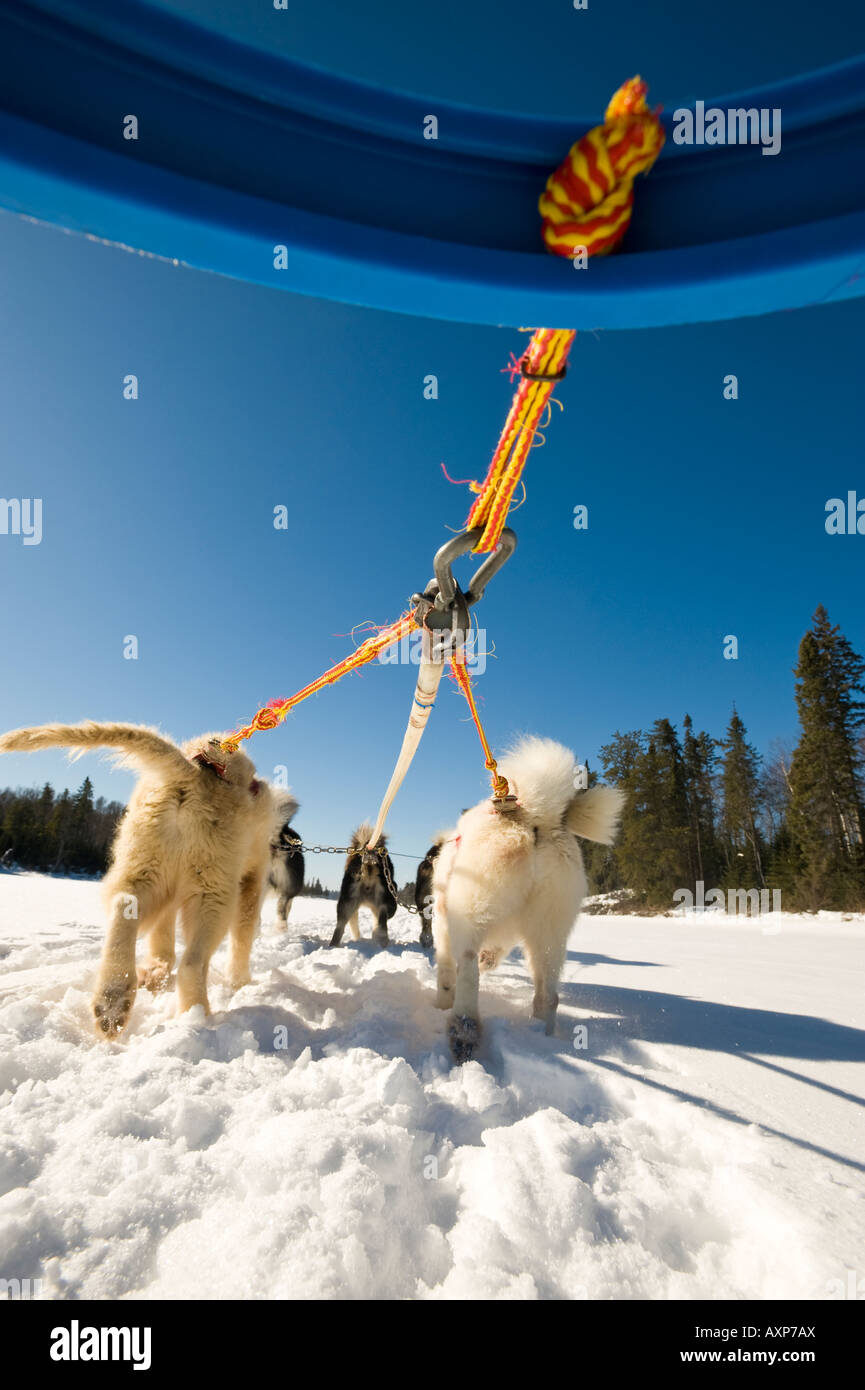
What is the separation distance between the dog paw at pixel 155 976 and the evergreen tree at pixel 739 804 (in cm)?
3644

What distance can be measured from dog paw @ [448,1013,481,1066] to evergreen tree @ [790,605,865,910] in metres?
25.4

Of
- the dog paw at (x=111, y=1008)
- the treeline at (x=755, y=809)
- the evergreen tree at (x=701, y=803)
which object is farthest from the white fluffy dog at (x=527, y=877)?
the evergreen tree at (x=701, y=803)

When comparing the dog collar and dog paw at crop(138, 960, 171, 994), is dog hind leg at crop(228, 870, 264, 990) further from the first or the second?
the dog collar

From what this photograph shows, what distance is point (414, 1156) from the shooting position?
6.47ft

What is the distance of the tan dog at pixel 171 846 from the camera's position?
3109mm

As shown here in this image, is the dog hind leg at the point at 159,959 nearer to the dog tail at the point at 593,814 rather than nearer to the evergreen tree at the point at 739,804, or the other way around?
the dog tail at the point at 593,814

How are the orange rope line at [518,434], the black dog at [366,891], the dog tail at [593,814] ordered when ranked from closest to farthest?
the orange rope line at [518,434] → the dog tail at [593,814] → the black dog at [366,891]

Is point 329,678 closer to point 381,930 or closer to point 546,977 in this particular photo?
point 546,977

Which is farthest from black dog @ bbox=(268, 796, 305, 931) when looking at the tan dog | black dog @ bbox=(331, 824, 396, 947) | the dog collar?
the dog collar

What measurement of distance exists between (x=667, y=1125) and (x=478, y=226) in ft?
10.1

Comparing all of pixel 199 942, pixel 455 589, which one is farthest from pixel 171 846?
pixel 455 589

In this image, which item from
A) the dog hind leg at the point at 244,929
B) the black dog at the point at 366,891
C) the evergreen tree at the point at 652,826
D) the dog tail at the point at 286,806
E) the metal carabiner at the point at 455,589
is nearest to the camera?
the metal carabiner at the point at 455,589

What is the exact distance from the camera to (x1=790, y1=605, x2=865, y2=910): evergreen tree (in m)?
23.3

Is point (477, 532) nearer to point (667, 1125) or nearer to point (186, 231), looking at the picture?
point (186, 231)
